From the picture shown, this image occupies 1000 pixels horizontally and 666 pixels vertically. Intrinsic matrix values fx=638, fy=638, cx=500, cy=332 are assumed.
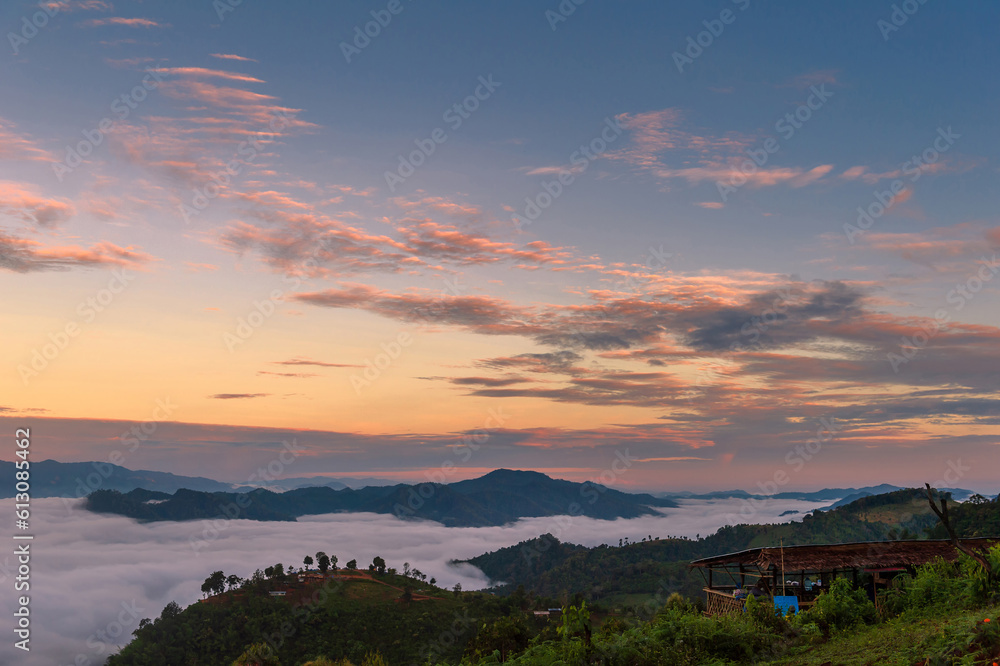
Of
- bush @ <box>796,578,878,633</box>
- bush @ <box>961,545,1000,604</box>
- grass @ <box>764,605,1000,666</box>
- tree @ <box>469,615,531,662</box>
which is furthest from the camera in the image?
tree @ <box>469,615,531,662</box>

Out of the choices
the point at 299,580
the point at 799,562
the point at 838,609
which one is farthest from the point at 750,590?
the point at 299,580

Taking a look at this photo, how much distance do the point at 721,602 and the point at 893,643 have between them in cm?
1437

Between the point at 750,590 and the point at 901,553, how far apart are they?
5667 mm

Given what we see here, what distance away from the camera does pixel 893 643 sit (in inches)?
494

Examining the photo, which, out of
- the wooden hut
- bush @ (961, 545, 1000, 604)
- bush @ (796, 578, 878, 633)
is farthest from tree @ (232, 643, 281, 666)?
bush @ (961, 545, 1000, 604)

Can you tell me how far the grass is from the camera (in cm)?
1066

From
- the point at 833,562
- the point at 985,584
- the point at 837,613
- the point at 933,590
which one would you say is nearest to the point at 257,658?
the point at 833,562

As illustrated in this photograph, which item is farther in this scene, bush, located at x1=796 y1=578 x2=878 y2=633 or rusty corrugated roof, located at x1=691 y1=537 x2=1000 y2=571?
rusty corrugated roof, located at x1=691 y1=537 x2=1000 y2=571

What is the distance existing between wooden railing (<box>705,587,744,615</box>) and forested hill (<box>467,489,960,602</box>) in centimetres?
8906

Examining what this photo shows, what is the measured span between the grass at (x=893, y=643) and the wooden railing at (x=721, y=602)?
7.47 meters

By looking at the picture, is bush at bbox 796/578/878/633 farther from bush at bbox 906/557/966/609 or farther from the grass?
bush at bbox 906/557/966/609

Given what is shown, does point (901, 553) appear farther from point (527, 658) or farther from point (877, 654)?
point (527, 658)

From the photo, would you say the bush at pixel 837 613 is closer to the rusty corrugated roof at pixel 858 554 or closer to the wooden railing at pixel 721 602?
the rusty corrugated roof at pixel 858 554

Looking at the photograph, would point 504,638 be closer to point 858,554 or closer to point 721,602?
point 721,602
